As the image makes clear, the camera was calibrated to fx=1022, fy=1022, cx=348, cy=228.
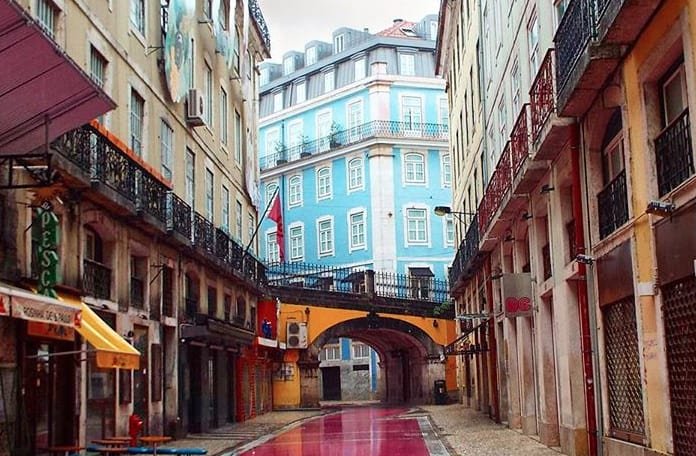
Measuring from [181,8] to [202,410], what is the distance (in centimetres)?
1000

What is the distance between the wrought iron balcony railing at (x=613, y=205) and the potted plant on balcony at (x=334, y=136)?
40.9 m

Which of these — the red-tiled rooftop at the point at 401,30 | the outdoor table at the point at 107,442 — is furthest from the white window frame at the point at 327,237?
the outdoor table at the point at 107,442

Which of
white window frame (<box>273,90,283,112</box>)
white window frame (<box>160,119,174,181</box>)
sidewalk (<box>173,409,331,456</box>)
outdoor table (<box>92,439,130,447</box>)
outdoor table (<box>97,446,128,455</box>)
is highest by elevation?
white window frame (<box>273,90,283,112</box>)

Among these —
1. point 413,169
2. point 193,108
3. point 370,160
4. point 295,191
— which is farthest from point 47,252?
point 295,191

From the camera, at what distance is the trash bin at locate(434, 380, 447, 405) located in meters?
41.7

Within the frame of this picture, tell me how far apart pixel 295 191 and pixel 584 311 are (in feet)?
144

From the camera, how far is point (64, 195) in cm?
1619

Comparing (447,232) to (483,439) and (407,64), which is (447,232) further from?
(483,439)

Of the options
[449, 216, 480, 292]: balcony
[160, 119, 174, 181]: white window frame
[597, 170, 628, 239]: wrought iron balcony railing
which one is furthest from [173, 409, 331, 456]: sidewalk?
[597, 170, 628, 239]: wrought iron balcony railing

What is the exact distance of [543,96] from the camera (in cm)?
1594

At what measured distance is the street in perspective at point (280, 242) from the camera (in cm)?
1135

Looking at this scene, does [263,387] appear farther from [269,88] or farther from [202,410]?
[269,88]

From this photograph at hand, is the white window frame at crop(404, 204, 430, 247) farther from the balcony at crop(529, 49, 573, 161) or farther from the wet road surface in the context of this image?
the balcony at crop(529, 49, 573, 161)

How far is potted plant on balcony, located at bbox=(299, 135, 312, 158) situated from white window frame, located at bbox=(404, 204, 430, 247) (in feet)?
23.7
